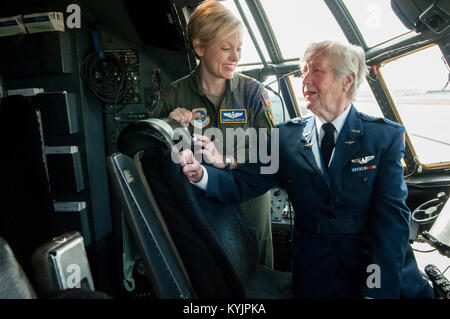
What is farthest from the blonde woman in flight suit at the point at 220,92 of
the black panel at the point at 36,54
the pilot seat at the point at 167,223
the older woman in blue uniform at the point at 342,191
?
the black panel at the point at 36,54

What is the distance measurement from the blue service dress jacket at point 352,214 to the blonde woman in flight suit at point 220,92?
0.33m

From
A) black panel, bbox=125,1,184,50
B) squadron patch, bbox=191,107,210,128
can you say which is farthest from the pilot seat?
black panel, bbox=125,1,184,50

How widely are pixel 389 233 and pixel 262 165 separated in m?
0.53

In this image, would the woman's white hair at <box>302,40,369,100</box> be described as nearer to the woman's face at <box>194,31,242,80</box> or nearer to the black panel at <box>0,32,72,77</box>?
the woman's face at <box>194,31,242,80</box>

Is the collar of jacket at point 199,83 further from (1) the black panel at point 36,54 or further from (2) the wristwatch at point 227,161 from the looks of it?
(1) the black panel at point 36,54

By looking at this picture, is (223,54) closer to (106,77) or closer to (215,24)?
(215,24)

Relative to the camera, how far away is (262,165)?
1.27 m

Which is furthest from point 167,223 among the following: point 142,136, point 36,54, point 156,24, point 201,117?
point 156,24

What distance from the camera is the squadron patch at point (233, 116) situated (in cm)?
147

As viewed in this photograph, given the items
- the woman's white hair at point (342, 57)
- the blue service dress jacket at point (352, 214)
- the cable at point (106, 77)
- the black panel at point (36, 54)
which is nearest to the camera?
the blue service dress jacket at point (352, 214)

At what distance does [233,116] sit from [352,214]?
71cm

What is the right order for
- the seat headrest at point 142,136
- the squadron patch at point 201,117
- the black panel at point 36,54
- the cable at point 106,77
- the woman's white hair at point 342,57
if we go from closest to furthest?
the seat headrest at point 142,136 → the woman's white hair at point 342,57 → the squadron patch at point 201,117 → the black panel at point 36,54 → the cable at point 106,77

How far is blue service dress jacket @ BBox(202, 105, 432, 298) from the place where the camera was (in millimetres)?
1025

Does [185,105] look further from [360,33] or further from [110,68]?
[360,33]
